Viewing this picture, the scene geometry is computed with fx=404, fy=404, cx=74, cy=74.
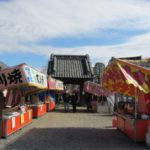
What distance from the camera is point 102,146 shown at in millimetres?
13117

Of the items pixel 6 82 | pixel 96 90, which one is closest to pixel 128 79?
pixel 6 82

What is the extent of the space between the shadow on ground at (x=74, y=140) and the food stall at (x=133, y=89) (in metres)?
0.47

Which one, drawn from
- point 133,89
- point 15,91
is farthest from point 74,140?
point 15,91

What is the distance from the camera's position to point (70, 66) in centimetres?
4138

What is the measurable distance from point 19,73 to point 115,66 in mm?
3474

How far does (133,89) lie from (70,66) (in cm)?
2715

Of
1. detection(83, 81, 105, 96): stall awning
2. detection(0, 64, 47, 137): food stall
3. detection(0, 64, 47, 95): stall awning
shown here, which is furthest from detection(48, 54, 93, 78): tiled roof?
detection(0, 64, 47, 95): stall awning

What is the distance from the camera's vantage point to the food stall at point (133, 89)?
42.4 ft

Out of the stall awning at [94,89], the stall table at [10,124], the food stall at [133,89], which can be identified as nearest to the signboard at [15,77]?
the stall table at [10,124]

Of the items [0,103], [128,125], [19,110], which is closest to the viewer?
[0,103]

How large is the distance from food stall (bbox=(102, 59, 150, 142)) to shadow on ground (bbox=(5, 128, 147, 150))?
467 mm

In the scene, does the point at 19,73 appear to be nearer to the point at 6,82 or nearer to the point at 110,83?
the point at 6,82

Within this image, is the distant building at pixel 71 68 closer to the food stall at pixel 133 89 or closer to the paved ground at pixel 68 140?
the paved ground at pixel 68 140

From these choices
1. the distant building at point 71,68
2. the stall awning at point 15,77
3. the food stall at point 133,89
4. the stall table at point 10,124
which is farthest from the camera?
the distant building at point 71,68
